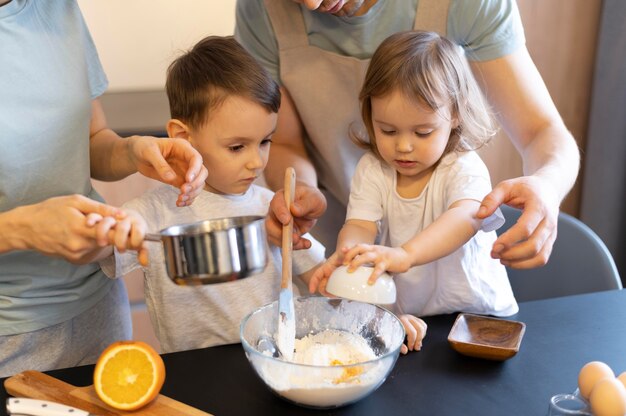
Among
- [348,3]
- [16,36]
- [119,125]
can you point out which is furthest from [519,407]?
[119,125]

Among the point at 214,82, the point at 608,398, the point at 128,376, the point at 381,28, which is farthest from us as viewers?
the point at 381,28

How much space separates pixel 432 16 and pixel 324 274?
63cm

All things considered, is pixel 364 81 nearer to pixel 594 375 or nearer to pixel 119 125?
pixel 594 375

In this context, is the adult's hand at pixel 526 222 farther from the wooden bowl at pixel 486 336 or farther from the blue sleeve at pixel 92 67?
the blue sleeve at pixel 92 67

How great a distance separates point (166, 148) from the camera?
1.27 m

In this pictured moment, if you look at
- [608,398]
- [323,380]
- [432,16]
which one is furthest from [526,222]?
[432,16]

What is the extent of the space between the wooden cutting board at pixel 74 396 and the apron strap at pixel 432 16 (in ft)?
3.02

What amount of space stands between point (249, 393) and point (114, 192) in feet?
5.16

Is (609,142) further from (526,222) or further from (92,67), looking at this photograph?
(92,67)

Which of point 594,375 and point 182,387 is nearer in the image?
point 594,375

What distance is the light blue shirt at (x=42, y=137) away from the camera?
1.26 m

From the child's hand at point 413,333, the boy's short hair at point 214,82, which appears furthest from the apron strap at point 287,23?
the child's hand at point 413,333

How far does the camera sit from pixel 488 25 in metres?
1.47

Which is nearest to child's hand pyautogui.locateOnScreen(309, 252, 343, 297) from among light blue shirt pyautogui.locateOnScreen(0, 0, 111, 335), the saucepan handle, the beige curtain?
the saucepan handle
